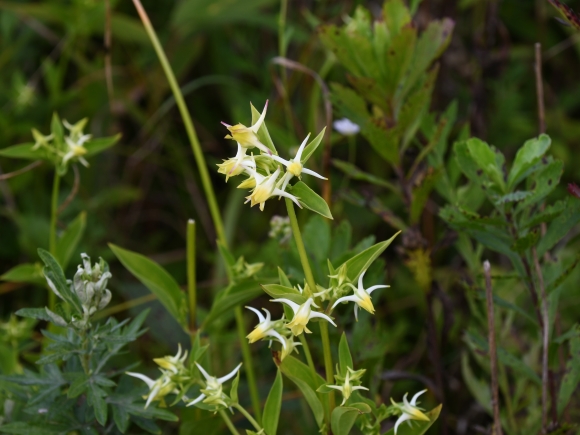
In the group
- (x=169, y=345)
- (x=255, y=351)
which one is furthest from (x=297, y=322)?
(x=255, y=351)

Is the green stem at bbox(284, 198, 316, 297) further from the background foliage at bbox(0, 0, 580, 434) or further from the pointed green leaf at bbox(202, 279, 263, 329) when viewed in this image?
the background foliage at bbox(0, 0, 580, 434)

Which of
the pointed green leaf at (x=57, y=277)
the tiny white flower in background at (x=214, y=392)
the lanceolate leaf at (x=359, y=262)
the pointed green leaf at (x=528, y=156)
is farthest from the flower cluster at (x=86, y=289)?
the pointed green leaf at (x=528, y=156)

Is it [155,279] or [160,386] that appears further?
[155,279]

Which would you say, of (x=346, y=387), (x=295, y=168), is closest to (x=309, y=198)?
(x=295, y=168)

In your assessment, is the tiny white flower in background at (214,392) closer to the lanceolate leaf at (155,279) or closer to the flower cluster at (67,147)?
the lanceolate leaf at (155,279)

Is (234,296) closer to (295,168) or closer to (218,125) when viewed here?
(295,168)

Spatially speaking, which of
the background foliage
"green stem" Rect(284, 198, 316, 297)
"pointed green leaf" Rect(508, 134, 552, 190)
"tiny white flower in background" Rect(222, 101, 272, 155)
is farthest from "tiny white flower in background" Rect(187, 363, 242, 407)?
the background foliage
